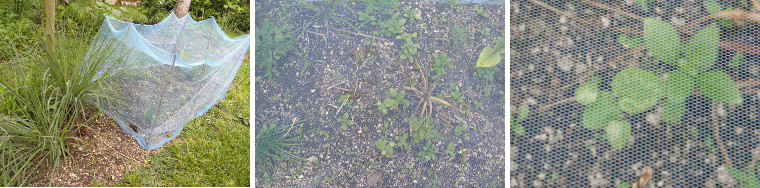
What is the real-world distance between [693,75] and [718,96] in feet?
0.29

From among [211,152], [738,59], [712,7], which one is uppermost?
[712,7]

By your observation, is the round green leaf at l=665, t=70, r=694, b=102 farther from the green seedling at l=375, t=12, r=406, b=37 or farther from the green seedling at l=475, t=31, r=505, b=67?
the green seedling at l=375, t=12, r=406, b=37

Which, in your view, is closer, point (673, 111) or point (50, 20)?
point (673, 111)

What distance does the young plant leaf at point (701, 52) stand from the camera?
959 mm

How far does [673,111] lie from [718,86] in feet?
0.44

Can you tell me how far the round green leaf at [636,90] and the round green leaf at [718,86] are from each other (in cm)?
11

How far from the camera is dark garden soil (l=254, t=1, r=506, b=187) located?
3.29ft

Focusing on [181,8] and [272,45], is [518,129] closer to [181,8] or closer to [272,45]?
[272,45]

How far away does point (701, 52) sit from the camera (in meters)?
0.96

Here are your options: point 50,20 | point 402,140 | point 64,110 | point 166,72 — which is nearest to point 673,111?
point 402,140

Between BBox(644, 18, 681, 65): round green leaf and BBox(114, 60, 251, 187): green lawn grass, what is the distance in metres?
1.28

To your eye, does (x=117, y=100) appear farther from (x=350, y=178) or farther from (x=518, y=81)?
(x=518, y=81)

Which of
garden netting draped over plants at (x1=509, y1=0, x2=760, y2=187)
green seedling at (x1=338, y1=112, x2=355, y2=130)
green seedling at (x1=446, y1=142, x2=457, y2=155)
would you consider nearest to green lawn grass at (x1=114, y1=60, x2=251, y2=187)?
green seedling at (x1=338, y1=112, x2=355, y2=130)

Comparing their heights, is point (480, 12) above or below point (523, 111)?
above
